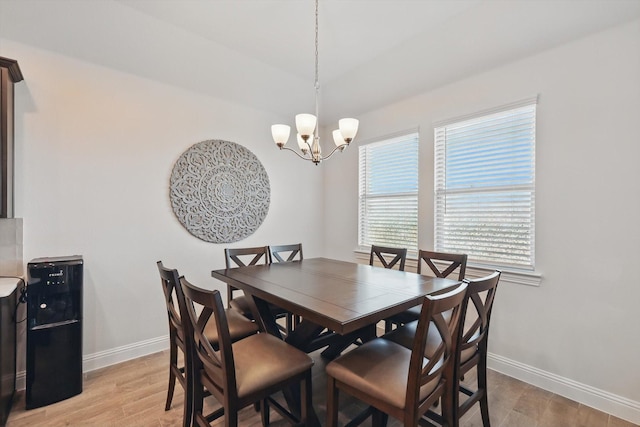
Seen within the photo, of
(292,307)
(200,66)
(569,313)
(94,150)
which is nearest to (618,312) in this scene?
(569,313)

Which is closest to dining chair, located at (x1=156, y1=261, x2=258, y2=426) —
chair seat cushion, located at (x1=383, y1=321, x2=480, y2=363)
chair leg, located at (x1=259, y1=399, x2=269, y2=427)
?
chair leg, located at (x1=259, y1=399, x2=269, y2=427)

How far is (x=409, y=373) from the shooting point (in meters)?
1.26

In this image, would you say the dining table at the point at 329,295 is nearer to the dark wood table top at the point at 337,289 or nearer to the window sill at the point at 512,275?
the dark wood table top at the point at 337,289

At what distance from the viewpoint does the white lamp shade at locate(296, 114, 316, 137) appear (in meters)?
1.99

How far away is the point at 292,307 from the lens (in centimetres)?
161

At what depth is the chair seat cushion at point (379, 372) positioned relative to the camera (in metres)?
1.34

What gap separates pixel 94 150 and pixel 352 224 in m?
2.90

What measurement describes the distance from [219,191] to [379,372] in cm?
251

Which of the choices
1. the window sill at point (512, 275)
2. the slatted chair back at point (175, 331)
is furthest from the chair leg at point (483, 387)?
the slatted chair back at point (175, 331)

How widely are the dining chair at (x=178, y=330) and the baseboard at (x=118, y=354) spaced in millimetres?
1014

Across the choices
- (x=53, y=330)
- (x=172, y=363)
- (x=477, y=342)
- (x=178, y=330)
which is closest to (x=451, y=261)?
(x=477, y=342)

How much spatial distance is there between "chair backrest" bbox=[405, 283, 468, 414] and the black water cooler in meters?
2.40

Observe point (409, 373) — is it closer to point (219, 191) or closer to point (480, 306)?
point (480, 306)

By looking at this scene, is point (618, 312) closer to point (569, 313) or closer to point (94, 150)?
point (569, 313)
